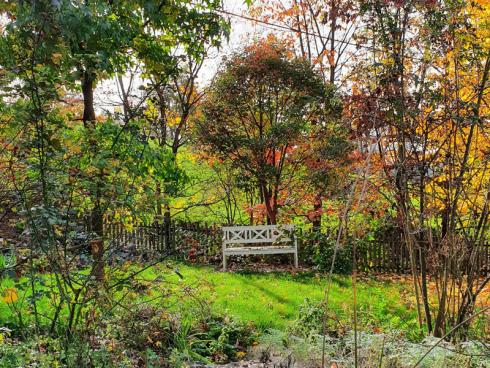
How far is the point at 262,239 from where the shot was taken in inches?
348

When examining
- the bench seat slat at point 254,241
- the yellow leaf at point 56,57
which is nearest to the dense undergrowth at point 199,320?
the bench seat slat at point 254,241

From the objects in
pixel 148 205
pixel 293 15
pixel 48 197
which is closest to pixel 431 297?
pixel 148 205

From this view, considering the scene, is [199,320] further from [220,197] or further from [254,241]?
[254,241]

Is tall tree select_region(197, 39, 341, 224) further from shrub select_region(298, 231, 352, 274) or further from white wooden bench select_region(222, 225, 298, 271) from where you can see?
shrub select_region(298, 231, 352, 274)

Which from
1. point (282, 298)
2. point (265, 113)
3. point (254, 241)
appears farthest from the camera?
point (265, 113)

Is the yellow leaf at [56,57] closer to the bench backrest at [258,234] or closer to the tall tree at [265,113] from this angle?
the tall tree at [265,113]

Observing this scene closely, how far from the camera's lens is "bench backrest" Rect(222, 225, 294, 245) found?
873cm

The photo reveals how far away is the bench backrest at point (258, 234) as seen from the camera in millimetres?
8734

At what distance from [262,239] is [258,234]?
0.13 meters

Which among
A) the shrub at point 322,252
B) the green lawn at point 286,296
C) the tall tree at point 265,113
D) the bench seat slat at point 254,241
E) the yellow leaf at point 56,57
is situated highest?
the tall tree at point 265,113

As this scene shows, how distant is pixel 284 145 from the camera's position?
878cm

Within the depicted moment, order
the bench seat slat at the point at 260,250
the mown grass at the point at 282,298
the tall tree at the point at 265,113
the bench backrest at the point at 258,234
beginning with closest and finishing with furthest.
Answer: the mown grass at the point at 282,298, the bench seat slat at the point at 260,250, the tall tree at the point at 265,113, the bench backrest at the point at 258,234

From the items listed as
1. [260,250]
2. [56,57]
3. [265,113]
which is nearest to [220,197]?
[56,57]

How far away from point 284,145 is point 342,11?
431 centimetres
